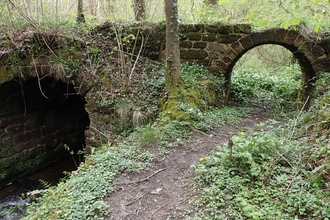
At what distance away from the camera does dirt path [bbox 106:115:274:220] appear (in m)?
2.45

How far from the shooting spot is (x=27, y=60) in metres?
5.26

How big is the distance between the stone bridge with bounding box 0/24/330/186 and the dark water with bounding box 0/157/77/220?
265 millimetres

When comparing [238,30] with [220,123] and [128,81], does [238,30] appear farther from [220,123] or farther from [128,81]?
[128,81]

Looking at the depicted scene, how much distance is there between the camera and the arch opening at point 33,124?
5.68 m

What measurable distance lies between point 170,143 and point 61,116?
5014 mm

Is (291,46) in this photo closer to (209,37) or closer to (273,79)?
(209,37)

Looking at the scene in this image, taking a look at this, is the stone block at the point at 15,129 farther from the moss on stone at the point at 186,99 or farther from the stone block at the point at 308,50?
the stone block at the point at 308,50

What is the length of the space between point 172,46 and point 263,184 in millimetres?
3390

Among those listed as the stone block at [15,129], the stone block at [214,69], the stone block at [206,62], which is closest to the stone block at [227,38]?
the stone block at [206,62]

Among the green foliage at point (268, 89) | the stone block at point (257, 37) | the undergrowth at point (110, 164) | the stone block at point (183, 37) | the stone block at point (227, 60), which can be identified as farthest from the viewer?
the green foliage at point (268, 89)

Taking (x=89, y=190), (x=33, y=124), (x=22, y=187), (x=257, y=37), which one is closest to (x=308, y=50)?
(x=257, y=37)

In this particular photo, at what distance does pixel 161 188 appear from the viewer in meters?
2.88

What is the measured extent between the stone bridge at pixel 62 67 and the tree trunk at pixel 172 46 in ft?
4.17

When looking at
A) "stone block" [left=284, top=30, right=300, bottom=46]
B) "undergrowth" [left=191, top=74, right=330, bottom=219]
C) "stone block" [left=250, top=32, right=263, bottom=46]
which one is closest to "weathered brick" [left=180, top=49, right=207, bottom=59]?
"stone block" [left=250, top=32, right=263, bottom=46]
